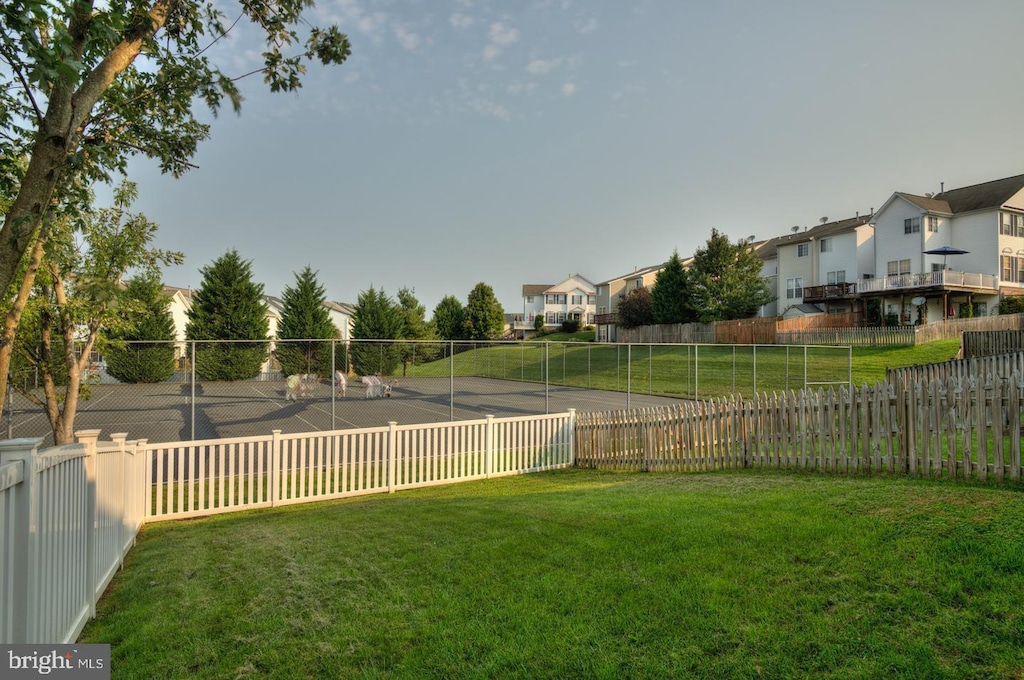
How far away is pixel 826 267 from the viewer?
42.8m

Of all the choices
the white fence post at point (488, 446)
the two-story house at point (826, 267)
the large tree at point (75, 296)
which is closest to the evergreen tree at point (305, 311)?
the large tree at point (75, 296)

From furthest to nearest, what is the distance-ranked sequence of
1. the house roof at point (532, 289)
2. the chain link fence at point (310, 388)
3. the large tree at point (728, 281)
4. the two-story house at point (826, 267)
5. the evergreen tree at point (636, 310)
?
the house roof at point (532, 289)
the evergreen tree at point (636, 310)
the large tree at point (728, 281)
the two-story house at point (826, 267)
the chain link fence at point (310, 388)

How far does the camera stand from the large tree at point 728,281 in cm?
4353

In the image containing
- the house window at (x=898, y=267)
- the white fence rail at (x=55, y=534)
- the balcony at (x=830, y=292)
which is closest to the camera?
the white fence rail at (x=55, y=534)

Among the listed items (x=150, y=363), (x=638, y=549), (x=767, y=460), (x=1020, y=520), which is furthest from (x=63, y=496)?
(x=150, y=363)

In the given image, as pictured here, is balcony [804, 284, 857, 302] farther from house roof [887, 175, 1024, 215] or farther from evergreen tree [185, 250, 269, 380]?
evergreen tree [185, 250, 269, 380]

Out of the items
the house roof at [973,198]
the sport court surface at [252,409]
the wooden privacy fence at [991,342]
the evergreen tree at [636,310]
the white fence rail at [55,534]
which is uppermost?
the house roof at [973,198]

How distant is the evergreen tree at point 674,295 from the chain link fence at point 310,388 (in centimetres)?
1704

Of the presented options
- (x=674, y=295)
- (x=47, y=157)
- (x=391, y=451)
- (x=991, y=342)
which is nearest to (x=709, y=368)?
(x=991, y=342)

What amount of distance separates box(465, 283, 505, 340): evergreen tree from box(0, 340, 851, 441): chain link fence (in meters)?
27.5

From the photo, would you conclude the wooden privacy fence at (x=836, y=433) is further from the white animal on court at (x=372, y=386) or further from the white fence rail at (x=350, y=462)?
the white animal on court at (x=372, y=386)

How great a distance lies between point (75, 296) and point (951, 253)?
41.5 metres

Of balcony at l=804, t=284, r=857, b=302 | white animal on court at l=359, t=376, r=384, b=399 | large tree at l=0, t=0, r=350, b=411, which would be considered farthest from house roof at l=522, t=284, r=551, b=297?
large tree at l=0, t=0, r=350, b=411

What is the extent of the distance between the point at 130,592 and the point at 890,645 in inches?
207
